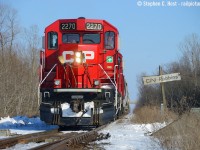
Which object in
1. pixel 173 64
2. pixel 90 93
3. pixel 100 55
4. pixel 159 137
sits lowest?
pixel 159 137

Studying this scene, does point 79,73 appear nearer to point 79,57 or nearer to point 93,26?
point 79,57

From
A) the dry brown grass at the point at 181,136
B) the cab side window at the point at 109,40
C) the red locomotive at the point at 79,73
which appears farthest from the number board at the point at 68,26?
the dry brown grass at the point at 181,136

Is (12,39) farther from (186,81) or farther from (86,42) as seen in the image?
(86,42)

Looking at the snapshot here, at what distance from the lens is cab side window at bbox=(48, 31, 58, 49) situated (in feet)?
41.1

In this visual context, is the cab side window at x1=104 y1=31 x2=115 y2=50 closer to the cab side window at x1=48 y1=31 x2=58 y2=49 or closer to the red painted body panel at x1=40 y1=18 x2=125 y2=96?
the red painted body panel at x1=40 y1=18 x2=125 y2=96

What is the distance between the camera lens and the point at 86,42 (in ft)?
40.2

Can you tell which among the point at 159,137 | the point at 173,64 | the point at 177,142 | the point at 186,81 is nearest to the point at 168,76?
the point at 159,137

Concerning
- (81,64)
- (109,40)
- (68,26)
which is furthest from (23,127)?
(109,40)

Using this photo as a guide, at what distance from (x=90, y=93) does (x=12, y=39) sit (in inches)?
1343

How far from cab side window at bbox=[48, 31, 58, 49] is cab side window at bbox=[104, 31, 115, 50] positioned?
1.74 metres

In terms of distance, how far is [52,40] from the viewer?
12.6 meters

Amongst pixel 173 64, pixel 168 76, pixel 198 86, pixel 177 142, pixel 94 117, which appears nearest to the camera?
pixel 177 142

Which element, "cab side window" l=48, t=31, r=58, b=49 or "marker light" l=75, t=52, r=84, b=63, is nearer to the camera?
"marker light" l=75, t=52, r=84, b=63

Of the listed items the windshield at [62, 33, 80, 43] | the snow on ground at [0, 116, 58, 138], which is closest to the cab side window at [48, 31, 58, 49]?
the windshield at [62, 33, 80, 43]
